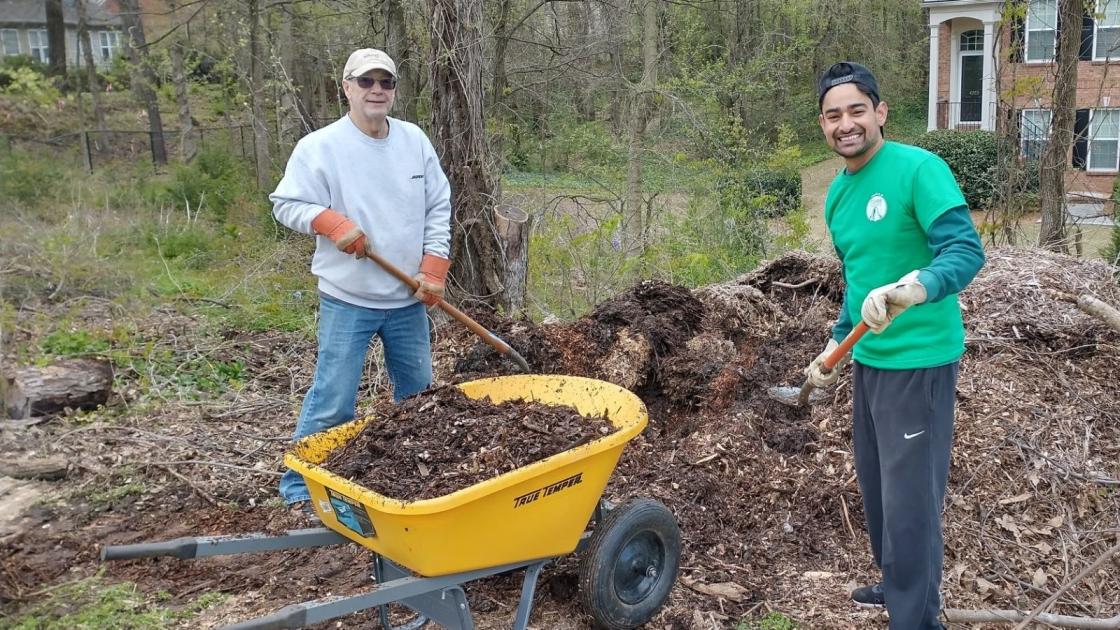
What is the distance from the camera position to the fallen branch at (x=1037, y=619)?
291 centimetres

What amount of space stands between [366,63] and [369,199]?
0.56m

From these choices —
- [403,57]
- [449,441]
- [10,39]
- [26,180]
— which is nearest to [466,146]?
[403,57]

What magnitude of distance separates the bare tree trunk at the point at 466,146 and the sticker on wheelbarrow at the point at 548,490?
3.32m

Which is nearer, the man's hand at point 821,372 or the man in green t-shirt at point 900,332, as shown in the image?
the man in green t-shirt at point 900,332

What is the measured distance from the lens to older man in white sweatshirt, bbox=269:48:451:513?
11.8 feet

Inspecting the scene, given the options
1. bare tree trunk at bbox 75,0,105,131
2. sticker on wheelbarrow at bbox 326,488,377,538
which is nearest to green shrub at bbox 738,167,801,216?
sticker on wheelbarrow at bbox 326,488,377,538

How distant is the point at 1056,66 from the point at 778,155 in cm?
390

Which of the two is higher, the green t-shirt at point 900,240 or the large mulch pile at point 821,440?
the green t-shirt at point 900,240

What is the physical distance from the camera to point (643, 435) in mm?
4684

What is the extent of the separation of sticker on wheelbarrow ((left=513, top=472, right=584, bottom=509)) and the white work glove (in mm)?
1043

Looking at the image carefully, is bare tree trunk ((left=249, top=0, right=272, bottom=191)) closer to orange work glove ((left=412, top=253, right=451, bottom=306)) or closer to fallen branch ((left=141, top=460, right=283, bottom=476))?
fallen branch ((left=141, top=460, right=283, bottom=476))

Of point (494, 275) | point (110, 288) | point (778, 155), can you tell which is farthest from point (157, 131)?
point (494, 275)

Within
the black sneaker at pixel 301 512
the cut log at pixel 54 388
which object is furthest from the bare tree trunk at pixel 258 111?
the black sneaker at pixel 301 512

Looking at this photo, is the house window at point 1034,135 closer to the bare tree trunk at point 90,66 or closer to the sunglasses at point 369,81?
the sunglasses at point 369,81
